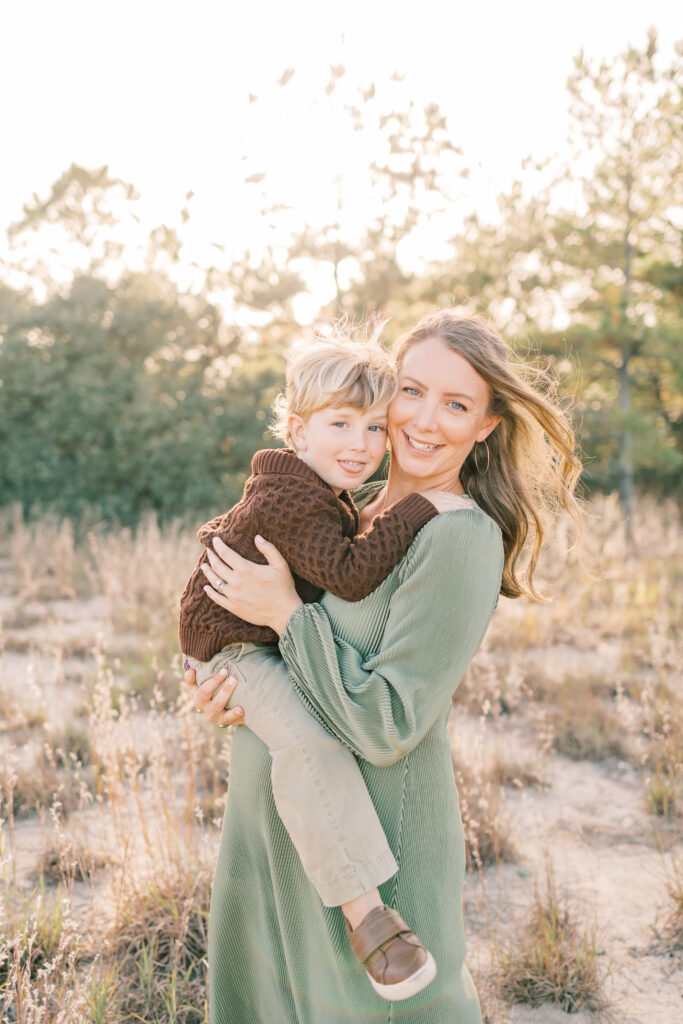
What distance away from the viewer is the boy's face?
2.11 m

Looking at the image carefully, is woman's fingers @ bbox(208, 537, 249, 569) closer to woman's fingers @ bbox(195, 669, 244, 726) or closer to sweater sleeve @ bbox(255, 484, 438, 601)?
sweater sleeve @ bbox(255, 484, 438, 601)

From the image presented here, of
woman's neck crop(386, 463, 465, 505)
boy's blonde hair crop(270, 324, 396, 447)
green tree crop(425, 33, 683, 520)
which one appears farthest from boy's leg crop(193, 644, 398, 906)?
green tree crop(425, 33, 683, 520)

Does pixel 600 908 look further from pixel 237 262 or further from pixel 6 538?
pixel 237 262

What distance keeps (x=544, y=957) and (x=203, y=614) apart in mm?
1693

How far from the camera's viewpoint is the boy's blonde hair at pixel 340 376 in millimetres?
2086

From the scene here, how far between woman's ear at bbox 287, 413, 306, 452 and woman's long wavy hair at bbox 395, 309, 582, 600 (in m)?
0.33

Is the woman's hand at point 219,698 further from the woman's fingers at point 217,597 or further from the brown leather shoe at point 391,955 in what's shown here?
the brown leather shoe at point 391,955

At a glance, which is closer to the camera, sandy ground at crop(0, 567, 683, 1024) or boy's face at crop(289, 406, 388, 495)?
boy's face at crop(289, 406, 388, 495)

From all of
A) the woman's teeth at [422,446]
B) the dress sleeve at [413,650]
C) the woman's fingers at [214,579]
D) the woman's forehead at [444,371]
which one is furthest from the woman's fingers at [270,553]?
the woman's forehead at [444,371]

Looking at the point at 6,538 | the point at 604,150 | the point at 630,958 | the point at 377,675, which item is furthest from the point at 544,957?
the point at 604,150

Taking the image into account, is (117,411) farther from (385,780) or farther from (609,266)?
(385,780)

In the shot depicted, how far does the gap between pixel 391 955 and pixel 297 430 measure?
1.33 m

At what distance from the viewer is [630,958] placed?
2.87 metres

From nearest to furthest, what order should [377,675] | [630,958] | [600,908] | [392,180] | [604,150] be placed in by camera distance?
[377,675] → [630,958] → [600,908] → [604,150] → [392,180]
